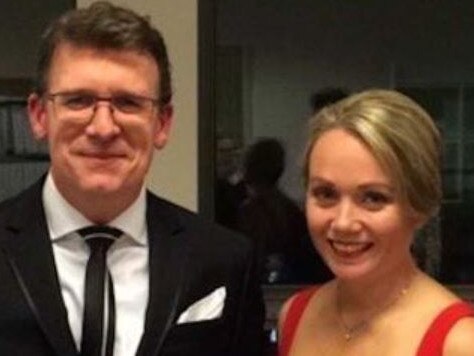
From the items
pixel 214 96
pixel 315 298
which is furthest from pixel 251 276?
pixel 214 96

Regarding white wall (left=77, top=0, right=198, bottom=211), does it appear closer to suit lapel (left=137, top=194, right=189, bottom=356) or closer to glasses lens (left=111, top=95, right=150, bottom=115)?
suit lapel (left=137, top=194, right=189, bottom=356)

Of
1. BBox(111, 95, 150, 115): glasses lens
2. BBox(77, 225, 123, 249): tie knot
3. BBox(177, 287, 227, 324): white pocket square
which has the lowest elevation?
BBox(177, 287, 227, 324): white pocket square

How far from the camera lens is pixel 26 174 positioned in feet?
12.0

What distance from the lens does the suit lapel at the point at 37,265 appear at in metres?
1.65

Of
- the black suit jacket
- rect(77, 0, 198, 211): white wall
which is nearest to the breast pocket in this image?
the black suit jacket

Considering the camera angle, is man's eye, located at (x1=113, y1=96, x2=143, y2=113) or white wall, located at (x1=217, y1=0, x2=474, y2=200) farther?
white wall, located at (x1=217, y1=0, x2=474, y2=200)

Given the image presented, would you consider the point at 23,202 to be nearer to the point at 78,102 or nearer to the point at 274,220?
the point at 78,102

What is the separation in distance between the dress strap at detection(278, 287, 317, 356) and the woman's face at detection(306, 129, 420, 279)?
198 millimetres

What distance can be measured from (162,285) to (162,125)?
26 cm

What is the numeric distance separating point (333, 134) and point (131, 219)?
36 centimetres

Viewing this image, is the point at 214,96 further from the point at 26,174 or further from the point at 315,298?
the point at 315,298

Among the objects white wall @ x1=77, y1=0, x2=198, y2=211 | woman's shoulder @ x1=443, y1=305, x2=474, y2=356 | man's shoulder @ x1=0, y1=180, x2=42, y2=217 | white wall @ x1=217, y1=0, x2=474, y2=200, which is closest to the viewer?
woman's shoulder @ x1=443, y1=305, x2=474, y2=356

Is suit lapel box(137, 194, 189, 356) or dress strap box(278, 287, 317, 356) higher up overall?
suit lapel box(137, 194, 189, 356)

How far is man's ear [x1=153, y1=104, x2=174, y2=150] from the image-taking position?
171 centimetres
